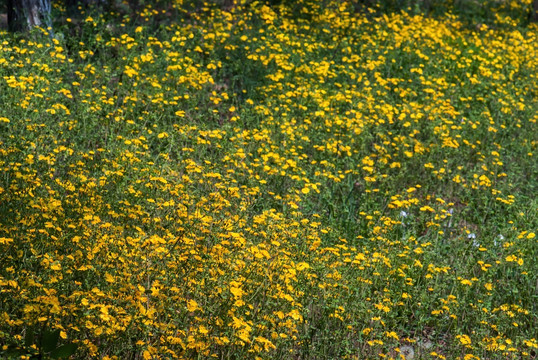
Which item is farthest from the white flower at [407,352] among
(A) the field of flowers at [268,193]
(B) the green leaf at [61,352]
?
(B) the green leaf at [61,352]

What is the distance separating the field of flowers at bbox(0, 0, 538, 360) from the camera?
405 cm

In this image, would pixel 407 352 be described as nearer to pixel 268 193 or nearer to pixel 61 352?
pixel 268 193

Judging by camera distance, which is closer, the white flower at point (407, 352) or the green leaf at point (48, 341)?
the green leaf at point (48, 341)

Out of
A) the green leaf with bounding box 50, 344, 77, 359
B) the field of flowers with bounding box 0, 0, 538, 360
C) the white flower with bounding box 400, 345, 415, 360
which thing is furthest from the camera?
the white flower with bounding box 400, 345, 415, 360

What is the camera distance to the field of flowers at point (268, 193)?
4047mm

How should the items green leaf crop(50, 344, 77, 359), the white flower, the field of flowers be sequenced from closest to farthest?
1. green leaf crop(50, 344, 77, 359)
2. the field of flowers
3. the white flower

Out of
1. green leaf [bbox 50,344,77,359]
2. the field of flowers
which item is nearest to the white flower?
the field of flowers

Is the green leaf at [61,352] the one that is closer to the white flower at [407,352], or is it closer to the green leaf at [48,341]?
the green leaf at [48,341]

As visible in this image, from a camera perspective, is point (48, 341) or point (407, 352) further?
point (407, 352)

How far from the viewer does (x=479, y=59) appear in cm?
1045

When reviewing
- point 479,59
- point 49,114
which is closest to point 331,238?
point 49,114

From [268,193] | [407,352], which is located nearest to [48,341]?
[407,352]

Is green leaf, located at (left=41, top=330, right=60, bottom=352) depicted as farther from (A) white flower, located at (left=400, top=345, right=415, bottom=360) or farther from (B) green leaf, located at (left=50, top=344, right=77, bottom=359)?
(A) white flower, located at (left=400, top=345, right=415, bottom=360)

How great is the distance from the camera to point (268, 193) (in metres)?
6.54
